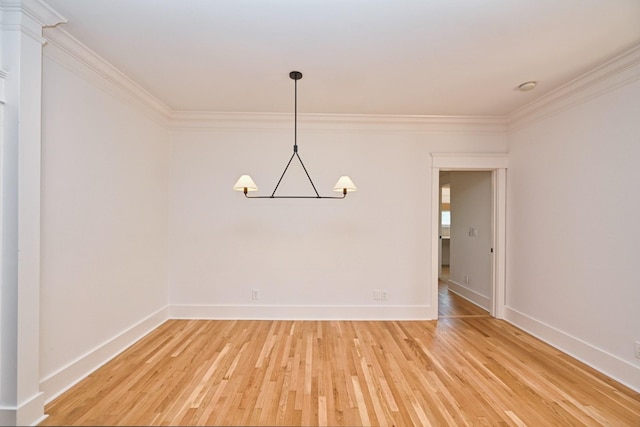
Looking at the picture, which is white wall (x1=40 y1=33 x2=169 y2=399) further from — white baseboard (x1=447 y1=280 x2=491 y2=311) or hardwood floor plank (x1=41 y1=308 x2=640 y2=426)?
white baseboard (x1=447 y1=280 x2=491 y2=311)

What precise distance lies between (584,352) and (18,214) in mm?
4597

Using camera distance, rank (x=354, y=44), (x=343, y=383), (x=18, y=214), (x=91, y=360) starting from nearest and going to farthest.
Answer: (x=18, y=214)
(x=354, y=44)
(x=343, y=383)
(x=91, y=360)

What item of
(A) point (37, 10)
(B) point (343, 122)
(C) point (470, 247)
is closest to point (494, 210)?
(C) point (470, 247)

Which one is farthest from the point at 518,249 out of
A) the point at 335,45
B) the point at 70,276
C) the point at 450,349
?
the point at 70,276

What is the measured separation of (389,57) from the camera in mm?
2363

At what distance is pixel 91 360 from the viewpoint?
2441mm

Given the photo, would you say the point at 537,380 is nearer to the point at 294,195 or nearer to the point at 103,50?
the point at 294,195

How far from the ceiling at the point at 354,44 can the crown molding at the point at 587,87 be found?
95 mm

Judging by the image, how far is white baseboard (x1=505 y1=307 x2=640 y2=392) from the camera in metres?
2.31

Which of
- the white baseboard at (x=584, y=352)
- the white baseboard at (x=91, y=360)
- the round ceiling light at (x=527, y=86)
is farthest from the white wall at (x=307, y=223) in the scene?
the white baseboard at (x=584, y=352)

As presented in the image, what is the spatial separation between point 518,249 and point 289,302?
2.96 m

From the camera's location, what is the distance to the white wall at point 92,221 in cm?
210

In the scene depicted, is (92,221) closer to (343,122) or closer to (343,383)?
(343,383)

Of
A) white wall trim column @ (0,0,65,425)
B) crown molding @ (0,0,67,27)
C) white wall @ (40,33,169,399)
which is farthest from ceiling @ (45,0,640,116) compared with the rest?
white wall @ (40,33,169,399)
